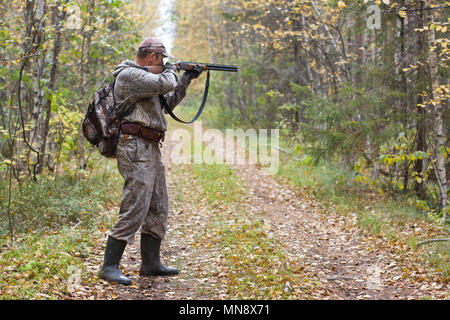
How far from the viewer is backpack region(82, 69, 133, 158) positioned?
201 inches

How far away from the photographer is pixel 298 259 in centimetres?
Result: 649

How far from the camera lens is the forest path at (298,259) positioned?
508 cm

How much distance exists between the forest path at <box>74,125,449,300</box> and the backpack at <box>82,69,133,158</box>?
1.69m

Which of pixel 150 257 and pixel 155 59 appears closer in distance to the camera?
pixel 155 59

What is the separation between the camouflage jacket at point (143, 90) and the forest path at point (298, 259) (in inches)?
79.3

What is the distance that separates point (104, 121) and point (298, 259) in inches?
Result: 141

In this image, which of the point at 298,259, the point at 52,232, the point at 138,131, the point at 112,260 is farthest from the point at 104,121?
the point at 298,259

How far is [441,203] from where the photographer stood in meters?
8.66

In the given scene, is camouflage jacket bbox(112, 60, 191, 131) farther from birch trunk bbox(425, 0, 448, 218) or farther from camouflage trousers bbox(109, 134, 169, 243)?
birch trunk bbox(425, 0, 448, 218)

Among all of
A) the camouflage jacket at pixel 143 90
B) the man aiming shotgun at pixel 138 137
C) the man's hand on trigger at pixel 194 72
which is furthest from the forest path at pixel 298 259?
the man's hand on trigger at pixel 194 72

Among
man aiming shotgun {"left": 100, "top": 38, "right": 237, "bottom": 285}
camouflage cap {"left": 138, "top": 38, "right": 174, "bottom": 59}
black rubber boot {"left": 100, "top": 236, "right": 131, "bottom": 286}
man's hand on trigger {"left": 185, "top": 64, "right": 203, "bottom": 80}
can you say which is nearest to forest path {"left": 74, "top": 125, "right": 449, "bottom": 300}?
black rubber boot {"left": 100, "top": 236, "right": 131, "bottom": 286}

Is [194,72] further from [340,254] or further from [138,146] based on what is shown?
[340,254]

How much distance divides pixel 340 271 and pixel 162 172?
301 centimetres
